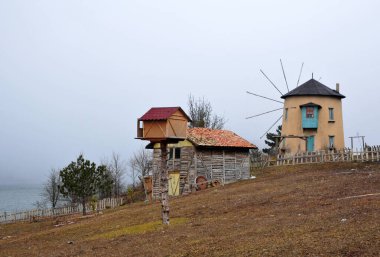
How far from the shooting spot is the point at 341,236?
11.8 metres

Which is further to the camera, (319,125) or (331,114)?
(331,114)

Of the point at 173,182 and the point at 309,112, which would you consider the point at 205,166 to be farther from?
the point at 309,112

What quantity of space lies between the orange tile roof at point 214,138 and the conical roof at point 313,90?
808cm

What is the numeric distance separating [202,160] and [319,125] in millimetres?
13914

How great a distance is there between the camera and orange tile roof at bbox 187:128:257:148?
130 ft

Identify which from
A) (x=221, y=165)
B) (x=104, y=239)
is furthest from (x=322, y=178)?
(x=104, y=239)

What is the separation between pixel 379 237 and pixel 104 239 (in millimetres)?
10557

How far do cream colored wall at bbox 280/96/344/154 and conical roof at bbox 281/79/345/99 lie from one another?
388mm

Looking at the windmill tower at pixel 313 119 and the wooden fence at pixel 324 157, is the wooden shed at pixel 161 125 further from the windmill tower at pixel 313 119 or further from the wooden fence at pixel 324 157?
the windmill tower at pixel 313 119

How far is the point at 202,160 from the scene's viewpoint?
3984 centimetres

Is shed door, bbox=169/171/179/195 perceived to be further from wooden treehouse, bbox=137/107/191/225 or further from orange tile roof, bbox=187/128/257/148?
wooden treehouse, bbox=137/107/191/225

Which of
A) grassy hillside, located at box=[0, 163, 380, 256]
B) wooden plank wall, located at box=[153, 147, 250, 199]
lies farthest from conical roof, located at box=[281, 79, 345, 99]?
grassy hillside, located at box=[0, 163, 380, 256]

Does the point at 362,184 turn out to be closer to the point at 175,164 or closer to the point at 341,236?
the point at 341,236

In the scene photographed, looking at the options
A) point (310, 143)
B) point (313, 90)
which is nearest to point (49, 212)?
point (310, 143)
